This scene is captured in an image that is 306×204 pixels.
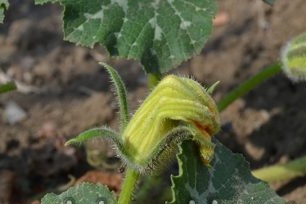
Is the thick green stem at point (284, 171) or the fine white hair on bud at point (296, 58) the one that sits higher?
the fine white hair on bud at point (296, 58)

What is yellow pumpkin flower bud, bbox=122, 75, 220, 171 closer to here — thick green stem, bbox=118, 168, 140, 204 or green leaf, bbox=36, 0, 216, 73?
thick green stem, bbox=118, 168, 140, 204

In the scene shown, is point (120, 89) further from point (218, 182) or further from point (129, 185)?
point (218, 182)

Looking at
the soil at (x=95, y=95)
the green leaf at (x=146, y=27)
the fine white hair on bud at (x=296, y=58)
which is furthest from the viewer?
the soil at (x=95, y=95)

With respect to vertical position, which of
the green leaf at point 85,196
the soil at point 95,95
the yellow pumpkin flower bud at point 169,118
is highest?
the yellow pumpkin flower bud at point 169,118

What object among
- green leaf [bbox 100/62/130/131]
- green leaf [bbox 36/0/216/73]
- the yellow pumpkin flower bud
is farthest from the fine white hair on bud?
green leaf [bbox 100/62/130/131]

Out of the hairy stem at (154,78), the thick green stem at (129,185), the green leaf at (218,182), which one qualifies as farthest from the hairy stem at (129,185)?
the hairy stem at (154,78)

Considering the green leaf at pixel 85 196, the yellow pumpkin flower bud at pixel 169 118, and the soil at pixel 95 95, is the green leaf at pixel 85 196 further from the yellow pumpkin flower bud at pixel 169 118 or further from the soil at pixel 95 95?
the soil at pixel 95 95
